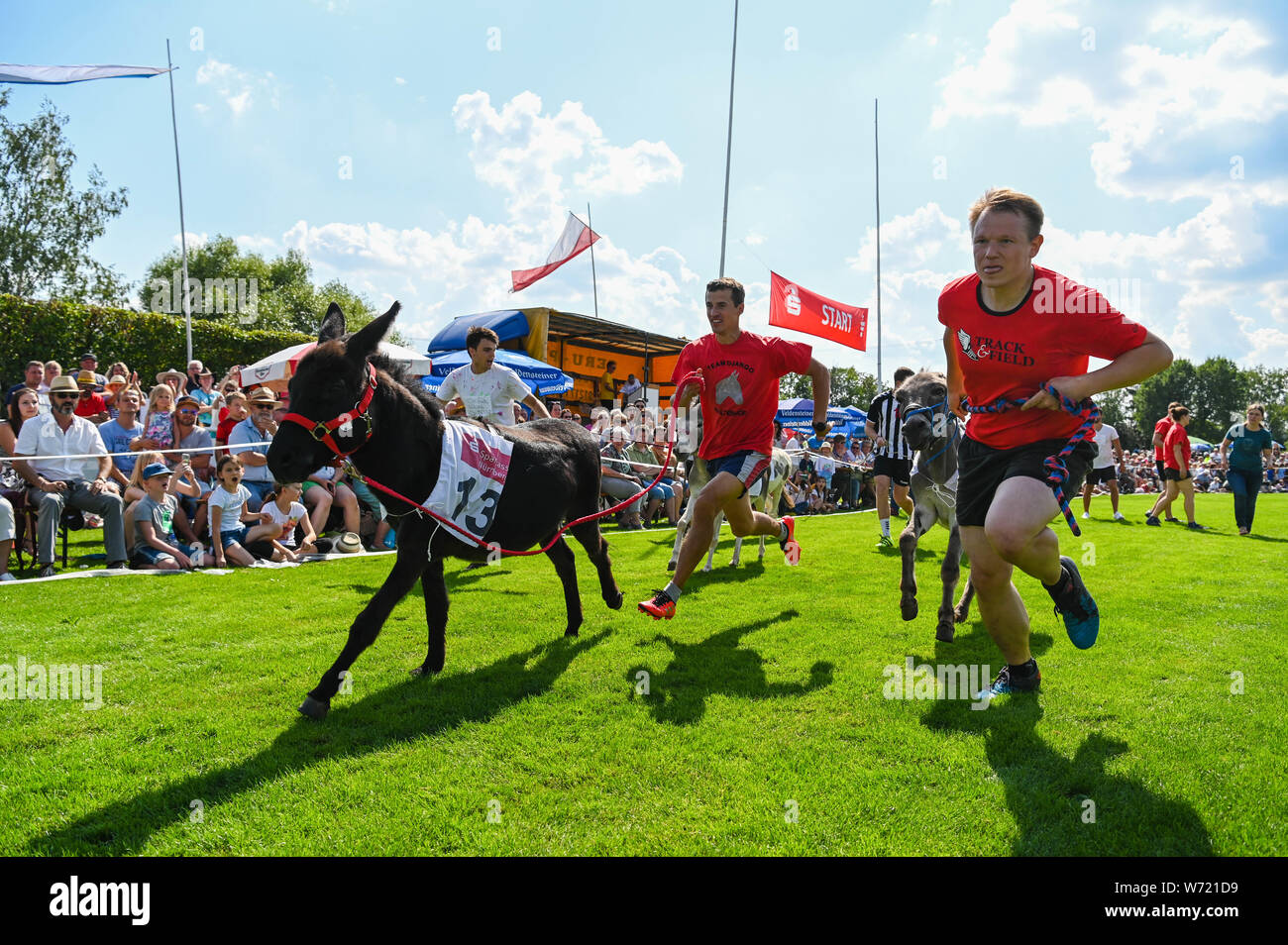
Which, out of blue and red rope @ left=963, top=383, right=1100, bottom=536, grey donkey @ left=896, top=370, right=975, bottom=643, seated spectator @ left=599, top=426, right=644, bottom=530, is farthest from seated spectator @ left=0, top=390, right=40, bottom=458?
blue and red rope @ left=963, top=383, right=1100, bottom=536

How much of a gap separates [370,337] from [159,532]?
6733mm

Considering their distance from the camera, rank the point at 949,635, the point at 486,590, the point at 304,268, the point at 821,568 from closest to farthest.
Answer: the point at 949,635 → the point at 486,590 → the point at 821,568 → the point at 304,268

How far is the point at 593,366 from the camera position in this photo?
966 inches

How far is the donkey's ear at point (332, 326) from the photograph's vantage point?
4367 millimetres

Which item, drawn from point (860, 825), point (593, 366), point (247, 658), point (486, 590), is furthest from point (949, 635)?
point (593, 366)

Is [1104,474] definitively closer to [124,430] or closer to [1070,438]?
[1070,438]

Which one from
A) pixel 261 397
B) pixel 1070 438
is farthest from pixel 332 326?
pixel 261 397

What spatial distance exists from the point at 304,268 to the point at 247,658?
62.2m

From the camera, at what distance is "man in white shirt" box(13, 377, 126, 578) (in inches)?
336

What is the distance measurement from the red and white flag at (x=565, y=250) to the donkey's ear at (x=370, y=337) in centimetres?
1949

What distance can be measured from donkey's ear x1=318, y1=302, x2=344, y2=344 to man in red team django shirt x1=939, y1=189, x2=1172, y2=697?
11.6 feet
